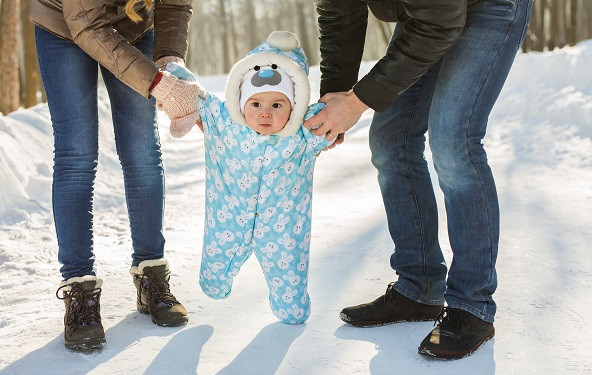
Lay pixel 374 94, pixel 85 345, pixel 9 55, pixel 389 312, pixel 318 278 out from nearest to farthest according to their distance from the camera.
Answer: pixel 374 94, pixel 85 345, pixel 389 312, pixel 318 278, pixel 9 55

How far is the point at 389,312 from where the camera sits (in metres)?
2.74

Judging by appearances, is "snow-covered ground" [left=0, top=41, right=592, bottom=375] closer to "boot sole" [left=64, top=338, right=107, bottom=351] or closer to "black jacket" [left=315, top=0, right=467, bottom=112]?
"boot sole" [left=64, top=338, right=107, bottom=351]

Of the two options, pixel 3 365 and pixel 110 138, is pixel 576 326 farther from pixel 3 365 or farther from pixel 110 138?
pixel 110 138

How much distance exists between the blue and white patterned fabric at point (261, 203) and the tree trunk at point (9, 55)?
522 centimetres

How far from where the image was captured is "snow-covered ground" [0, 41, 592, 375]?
239 cm

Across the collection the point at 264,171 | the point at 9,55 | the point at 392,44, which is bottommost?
the point at 264,171

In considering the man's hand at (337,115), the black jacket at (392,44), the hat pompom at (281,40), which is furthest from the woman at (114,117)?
the black jacket at (392,44)

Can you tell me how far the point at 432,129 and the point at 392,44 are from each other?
34 centimetres

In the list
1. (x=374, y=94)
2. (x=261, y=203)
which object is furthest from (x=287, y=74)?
(x=261, y=203)

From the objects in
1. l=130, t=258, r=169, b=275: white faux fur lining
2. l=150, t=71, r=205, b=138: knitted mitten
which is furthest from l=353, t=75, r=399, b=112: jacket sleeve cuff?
l=130, t=258, r=169, b=275: white faux fur lining

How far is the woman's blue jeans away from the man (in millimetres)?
727

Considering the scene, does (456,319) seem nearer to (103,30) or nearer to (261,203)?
(261,203)

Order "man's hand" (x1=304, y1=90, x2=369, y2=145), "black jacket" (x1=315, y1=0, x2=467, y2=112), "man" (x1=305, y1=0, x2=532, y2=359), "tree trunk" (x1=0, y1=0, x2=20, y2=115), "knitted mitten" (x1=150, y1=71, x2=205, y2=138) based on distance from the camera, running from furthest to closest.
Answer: "tree trunk" (x1=0, y1=0, x2=20, y2=115)
"knitted mitten" (x1=150, y1=71, x2=205, y2=138)
"man's hand" (x1=304, y1=90, x2=369, y2=145)
"man" (x1=305, y1=0, x2=532, y2=359)
"black jacket" (x1=315, y1=0, x2=467, y2=112)

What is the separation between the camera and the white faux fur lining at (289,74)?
251cm
